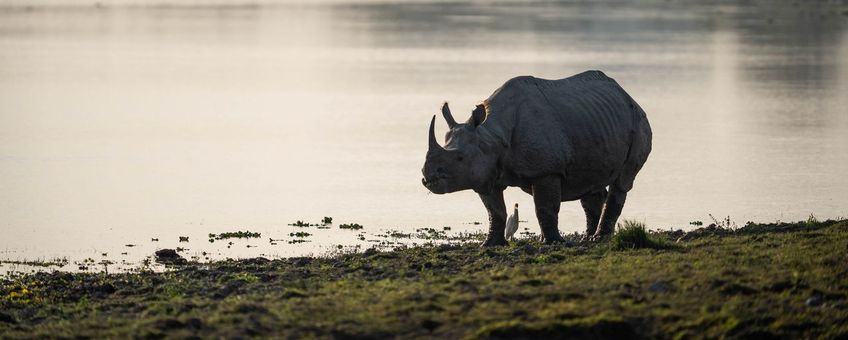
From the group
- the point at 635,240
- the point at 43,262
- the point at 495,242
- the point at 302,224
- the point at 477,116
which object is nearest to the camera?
the point at 635,240

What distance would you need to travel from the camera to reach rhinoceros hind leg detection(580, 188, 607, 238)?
2059 centimetres

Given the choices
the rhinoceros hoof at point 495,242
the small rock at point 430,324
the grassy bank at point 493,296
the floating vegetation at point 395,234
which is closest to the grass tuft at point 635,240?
the grassy bank at point 493,296

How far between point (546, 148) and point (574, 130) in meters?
0.65

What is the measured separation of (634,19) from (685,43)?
1350 inches

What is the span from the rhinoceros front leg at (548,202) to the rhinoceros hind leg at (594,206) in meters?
1.51

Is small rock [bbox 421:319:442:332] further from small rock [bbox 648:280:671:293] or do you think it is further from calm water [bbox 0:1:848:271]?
calm water [bbox 0:1:848:271]

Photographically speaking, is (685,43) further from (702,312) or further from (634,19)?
(702,312)

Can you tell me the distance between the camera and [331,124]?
46.6 meters

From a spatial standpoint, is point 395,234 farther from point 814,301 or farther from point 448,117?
point 814,301

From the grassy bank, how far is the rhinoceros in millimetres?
1073

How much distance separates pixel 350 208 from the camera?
27984mm

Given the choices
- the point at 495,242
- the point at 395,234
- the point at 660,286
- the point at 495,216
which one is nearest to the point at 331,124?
the point at 395,234

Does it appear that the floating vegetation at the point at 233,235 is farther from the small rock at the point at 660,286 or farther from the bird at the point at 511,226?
the small rock at the point at 660,286

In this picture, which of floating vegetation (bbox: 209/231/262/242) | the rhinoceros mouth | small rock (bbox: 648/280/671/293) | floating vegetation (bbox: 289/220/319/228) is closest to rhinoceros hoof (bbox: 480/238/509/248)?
the rhinoceros mouth
